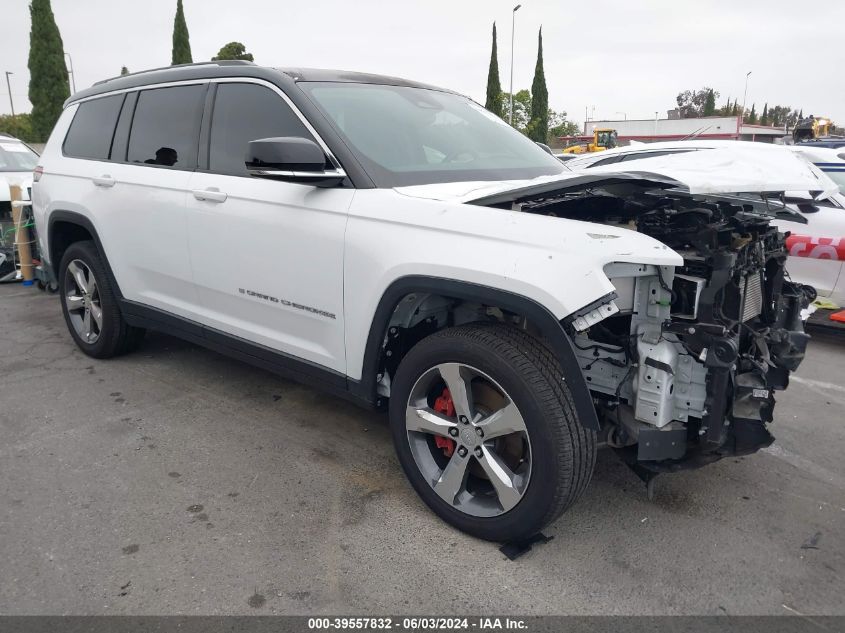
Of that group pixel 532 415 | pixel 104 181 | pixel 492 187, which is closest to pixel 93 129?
pixel 104 181

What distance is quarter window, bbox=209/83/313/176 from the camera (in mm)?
3246

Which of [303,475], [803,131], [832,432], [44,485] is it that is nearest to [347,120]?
[303,475]

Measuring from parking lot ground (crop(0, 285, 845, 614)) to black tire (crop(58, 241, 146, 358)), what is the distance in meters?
0.63

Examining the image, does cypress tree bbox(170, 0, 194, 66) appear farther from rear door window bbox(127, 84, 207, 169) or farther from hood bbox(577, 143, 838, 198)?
hood bbox(577, 143, 838, 198)

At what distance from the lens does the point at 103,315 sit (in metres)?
4.58

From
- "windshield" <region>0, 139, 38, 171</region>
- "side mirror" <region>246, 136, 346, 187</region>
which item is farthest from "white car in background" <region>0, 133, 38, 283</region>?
"side mirror" <region>246, 136, 346, 187</region>

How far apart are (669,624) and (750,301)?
1.32 m

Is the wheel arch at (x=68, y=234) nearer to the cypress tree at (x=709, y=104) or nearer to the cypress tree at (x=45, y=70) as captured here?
the cypress tree at (x=45, y=70)

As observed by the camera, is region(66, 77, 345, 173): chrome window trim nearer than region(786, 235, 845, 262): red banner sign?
Yes

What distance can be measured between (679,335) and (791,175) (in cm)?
105

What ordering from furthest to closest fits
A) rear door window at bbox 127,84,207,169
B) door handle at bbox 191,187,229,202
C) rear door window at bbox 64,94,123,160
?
rear door window at bbox 64,94,123,160 → rear door window at bbox 127,84,207,169 → door handle at bbox 191,187,229,202

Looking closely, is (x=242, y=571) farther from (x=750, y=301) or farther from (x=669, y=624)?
(x=750, y=301)

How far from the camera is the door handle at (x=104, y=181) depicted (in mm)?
4199

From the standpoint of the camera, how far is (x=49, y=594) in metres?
2.36
